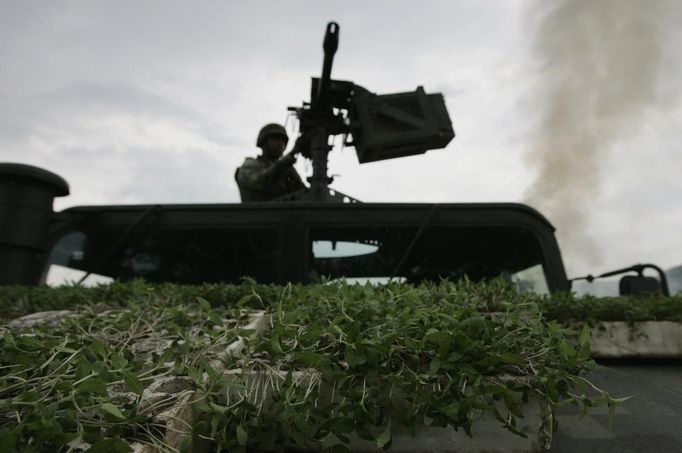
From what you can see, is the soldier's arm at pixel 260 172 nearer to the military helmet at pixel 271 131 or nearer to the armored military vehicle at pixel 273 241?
the military helmet at pixel 271 131

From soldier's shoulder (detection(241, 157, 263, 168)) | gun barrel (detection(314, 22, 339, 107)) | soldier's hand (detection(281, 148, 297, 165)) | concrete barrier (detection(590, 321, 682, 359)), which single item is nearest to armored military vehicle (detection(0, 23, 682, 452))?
concrete barrier (detection(590, 321, 682, 359))

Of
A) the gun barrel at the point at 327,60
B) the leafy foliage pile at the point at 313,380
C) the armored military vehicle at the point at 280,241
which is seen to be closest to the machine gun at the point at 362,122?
the gun barrel at the point at 327,60

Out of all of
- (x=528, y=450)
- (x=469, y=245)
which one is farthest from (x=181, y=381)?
(x=469, y=245)

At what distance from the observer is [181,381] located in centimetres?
112

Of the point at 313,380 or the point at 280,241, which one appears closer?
the point at 313,380

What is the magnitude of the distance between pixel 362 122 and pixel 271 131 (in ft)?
Answer: 3.33

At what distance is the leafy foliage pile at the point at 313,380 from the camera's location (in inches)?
34.3

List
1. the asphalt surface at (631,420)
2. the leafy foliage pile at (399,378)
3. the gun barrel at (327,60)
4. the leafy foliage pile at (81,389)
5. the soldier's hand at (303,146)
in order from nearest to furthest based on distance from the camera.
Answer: the leafy foliage pile at (81,389)
the leafy foliage pile at (399,378)
the asphalt surface at (631,420)
the gun barrel at (327,60)
the soldier's hand at (303,146)

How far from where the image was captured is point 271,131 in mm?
→ 4395

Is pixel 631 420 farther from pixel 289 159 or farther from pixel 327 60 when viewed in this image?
pixel 327 60

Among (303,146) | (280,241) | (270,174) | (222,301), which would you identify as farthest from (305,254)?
(303,146)

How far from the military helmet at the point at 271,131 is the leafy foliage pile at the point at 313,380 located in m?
3.19

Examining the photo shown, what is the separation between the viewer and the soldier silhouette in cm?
392

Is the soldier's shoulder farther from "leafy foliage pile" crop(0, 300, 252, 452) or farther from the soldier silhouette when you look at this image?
"leafy foliage pile" crop(0, 300, 252, 452)
